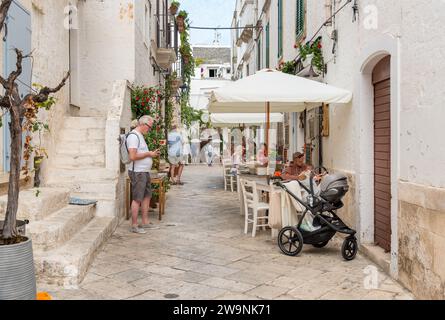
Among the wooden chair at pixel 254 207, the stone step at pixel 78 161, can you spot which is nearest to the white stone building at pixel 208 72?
the stone step at pixel 78 161

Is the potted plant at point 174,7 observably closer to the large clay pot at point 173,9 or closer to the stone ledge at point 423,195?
the large clay pot at point 173,9

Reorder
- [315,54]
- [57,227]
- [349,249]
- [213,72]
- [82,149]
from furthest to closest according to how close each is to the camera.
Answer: [213,72], [315,54], [82,149], [349,249], [57,227]

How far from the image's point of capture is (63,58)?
28.3ft

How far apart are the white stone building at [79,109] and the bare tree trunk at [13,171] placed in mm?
1178

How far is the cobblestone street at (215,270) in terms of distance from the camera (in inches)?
177

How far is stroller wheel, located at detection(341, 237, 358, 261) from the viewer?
5711mm

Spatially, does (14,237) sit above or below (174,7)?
below

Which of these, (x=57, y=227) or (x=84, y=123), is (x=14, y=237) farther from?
(x=84, y=123)

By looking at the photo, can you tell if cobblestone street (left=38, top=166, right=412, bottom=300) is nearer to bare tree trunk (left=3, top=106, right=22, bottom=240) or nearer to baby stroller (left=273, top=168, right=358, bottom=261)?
baby stroller (left=273, top=168, right=358, bottom=261)

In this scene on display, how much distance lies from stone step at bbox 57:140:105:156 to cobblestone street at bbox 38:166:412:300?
1.39 m

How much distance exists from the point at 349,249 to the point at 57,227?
336 cm

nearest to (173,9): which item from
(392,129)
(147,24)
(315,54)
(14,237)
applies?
(147,24)

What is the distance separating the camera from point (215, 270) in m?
5.29
